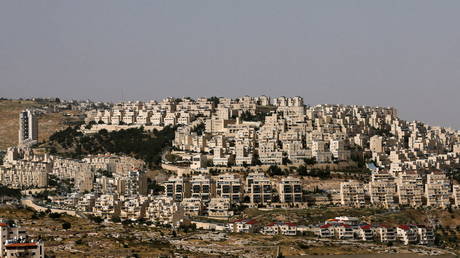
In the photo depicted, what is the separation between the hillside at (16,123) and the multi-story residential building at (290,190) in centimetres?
2781

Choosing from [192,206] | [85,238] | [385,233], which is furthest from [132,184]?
[385,233]

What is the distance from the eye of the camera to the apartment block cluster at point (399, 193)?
61438 mm

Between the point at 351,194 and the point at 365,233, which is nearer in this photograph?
the point at 365,233

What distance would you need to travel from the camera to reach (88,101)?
108 m

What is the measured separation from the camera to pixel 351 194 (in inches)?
2420

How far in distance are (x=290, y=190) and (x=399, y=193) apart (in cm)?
Answer: 573

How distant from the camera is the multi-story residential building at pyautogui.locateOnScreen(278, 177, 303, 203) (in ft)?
200

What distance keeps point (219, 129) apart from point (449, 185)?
18.4 metres

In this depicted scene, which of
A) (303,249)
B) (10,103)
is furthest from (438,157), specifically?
(10,103)

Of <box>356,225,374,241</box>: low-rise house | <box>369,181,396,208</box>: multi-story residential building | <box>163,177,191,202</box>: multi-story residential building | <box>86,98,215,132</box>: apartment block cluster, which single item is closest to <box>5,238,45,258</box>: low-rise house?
<box>356,225,374,241</box>: low-rise house

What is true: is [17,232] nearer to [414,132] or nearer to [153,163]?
[153,163]

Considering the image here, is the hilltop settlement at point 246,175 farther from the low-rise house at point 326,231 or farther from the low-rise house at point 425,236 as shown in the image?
the low-rise house at point 326,231

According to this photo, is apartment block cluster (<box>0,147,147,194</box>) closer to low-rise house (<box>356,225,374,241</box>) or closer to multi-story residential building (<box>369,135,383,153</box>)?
multi-story residential building (<box>369,135,383,153</box>)

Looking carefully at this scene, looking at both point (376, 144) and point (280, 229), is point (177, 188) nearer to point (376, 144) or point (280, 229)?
point (280, 229)
